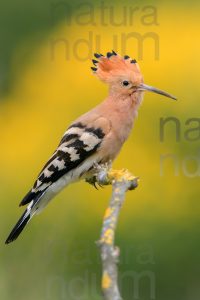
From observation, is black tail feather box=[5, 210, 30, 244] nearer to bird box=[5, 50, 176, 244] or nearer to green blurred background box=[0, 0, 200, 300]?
bird box=[5, 50, 176, 244]

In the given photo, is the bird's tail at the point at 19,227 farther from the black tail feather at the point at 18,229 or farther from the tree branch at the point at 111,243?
the tree branch at the point at 111,243

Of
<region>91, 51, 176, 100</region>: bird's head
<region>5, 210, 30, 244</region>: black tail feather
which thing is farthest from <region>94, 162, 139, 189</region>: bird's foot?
<region>91, 51, 176, 100</region>: bird's head

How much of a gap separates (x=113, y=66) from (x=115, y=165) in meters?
1.33

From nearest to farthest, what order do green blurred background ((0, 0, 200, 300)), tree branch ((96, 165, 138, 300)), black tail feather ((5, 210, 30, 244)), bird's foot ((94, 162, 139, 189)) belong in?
tree branch ((96, 165, 138, 300)) → bird's foot ((94, 162, 139, 189)) → black tail feather ((5, 210, 30, 244)) → green blurred background ((0, 0, 200, 300))

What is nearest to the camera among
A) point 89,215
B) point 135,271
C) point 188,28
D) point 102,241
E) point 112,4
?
point 102,241

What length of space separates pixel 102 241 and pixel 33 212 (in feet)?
4.26

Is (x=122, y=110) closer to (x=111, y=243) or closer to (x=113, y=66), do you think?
(x=113, y=66)

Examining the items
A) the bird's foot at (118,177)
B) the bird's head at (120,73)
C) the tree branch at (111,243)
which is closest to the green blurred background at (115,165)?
the bird's head at (120,73)

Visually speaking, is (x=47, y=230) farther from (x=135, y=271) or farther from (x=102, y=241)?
(x=102, y=241)

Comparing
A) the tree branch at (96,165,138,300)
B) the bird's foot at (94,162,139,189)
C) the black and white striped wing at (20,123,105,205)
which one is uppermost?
the black and white striped wing at (20,123,105,205)

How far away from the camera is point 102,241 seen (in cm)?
137

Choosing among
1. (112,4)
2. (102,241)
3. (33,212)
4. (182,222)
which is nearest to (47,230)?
(182,222)

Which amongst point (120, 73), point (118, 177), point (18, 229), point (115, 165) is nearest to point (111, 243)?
point (118, 177)

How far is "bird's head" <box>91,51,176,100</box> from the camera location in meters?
2.57
